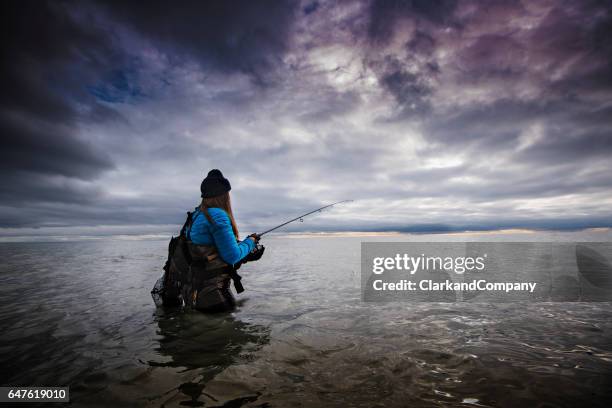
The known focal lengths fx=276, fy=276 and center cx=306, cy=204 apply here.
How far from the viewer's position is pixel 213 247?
6145mm

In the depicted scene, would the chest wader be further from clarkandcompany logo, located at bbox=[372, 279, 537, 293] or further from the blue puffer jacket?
clarkandcompany logo, located at bbox=[372, 279, 537, 293]

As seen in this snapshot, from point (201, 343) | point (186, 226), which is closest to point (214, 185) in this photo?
point (186, 226)

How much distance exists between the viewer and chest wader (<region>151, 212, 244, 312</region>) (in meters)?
6.16

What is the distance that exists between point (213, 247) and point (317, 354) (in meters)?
3.12

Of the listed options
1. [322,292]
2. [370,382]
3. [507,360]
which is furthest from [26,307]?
[507,360]

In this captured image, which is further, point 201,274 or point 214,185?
point 201,274

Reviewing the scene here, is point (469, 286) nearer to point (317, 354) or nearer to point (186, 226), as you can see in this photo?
point (317, 354)

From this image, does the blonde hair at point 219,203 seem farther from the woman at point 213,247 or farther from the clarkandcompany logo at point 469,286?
the clarkandcompany logo at point 469,286

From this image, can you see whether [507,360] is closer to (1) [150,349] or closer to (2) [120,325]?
(1) [150,349]

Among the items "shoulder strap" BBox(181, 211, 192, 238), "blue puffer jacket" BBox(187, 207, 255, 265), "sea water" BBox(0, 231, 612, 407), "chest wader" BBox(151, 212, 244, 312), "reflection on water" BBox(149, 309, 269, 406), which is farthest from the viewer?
"shoulder strap" BBox(181, 211, 192, 238)

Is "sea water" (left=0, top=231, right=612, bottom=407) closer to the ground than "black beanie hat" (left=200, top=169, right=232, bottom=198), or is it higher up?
closer to the ground

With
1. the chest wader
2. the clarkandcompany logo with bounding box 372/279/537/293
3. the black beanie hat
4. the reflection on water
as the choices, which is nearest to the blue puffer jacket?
the chest wader

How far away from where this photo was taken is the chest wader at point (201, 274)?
243 inches

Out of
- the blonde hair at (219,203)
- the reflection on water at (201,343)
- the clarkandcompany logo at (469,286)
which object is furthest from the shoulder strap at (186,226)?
the clarkandcompany logo at (469,286)
